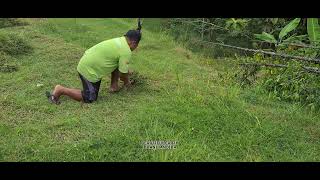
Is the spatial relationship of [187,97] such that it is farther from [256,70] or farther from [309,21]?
[309,21]

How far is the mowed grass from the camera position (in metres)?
4.43

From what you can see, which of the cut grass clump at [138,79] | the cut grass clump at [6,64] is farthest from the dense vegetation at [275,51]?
the cut grass clump at [6,64]

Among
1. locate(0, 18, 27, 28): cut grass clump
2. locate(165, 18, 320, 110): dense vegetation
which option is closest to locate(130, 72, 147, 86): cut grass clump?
locate(165, 18, 320, 110): dense vegetation

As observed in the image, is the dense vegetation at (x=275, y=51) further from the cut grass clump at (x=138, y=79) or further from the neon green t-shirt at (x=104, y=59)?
the neon green t-shirt at (x=104, y=59)

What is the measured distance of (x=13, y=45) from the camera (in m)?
7.78

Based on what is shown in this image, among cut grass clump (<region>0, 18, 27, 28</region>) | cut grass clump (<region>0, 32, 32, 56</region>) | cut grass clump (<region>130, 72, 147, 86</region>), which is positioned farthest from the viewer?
cut grass clump (<region>0, 18, 27, 28</region>)

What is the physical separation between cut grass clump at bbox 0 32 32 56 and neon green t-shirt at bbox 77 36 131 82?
2345 millimetres

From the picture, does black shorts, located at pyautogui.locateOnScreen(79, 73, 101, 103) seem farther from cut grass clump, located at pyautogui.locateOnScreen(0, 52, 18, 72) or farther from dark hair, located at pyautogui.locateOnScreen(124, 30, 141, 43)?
cut grass clump, located at pyautogui.locateOnScreen(0, 52, 18, 72)

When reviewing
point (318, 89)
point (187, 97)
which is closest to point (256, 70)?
point (318, 89)

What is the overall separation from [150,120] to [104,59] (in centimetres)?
119

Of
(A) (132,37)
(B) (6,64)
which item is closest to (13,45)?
(B) (6,64)

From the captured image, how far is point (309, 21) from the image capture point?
301 inches

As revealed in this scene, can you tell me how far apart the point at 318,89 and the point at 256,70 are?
54.3 inches
